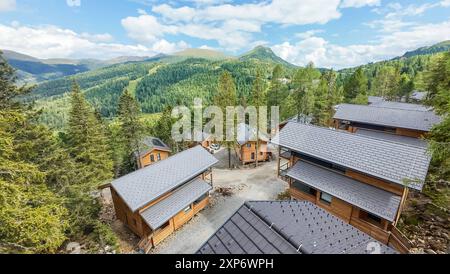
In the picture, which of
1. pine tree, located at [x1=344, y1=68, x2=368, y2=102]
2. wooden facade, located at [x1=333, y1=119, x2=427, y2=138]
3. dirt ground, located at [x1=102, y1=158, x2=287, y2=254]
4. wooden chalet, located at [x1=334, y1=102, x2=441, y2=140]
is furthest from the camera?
pine tree, located at [x1=344, y1=68, x2=368, y2=102]

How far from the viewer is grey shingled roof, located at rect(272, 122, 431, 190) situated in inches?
587

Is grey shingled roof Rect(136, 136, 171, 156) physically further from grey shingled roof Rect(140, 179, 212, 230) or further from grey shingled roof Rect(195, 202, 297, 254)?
grey shingled roof Rect(195, 202, 297, 254)

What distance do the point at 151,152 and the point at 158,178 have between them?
1621cm

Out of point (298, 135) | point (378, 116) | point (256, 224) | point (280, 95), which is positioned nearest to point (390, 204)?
point (298, 135)

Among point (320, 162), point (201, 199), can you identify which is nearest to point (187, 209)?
point (201, 199)

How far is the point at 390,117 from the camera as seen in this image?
31062 mm

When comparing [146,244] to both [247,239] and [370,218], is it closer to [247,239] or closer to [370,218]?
[247,239]

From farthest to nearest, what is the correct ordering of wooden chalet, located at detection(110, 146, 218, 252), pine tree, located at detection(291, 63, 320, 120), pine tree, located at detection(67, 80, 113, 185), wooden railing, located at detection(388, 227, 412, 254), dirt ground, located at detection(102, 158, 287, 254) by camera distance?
pine tree, located at detection(291, 63, 320, 120) < pine tree, located at detection(67, 80, 113, 185) < dirt ground, located at detection(102, 158, 287, 254) < wooden chalet, located at detection(110, 146, 218, 252) < wooden railing, located at detection(388, 227, 412, 254)

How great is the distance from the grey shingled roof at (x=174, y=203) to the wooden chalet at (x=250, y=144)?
1263cm

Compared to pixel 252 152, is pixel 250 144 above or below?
above

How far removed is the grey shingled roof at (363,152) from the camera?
14.9m

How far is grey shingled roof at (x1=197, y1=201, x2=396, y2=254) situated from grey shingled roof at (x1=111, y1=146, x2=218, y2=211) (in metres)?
9.68

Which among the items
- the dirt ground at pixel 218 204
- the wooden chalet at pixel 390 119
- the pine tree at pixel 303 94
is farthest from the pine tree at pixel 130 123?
the wooden chalet at pixel 390 119

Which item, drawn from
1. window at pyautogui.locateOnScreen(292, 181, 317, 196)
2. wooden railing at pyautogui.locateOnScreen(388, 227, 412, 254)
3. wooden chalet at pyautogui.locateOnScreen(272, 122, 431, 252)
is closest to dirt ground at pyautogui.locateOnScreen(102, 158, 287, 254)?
window at pyautogui.locateOnScreen(292, 181, 317, 196)
